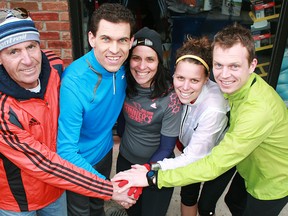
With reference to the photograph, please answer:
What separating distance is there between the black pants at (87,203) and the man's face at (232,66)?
119 centimetres

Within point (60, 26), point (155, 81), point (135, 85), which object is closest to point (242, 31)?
point (155, 81)

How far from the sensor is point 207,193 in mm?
2693

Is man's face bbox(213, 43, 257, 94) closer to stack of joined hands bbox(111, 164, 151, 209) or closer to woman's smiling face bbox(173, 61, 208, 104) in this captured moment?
woman's smiling face bbox(173, 61, 208, 104)

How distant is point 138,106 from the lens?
2.42m

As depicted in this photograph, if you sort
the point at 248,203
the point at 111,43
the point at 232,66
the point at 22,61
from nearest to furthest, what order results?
1. the point at 22,61
2. the point at 232,66
3. the point at 111,43
4. the point at 248,203

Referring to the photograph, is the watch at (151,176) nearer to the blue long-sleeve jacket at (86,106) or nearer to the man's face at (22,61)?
the blue long-sleeve jacket at (86,106)

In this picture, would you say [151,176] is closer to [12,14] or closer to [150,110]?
[150,110]

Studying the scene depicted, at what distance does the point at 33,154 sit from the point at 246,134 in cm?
128

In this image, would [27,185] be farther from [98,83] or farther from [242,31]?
[242,31]

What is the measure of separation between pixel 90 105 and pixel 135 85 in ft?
1.40

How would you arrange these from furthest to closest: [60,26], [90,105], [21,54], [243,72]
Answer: [60,26], [90,105], [243,72], [21,54]

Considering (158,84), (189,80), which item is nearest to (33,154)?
(158,84)

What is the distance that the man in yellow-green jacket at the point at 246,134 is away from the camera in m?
1.97

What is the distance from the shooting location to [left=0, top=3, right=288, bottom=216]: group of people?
1929 millimetres
